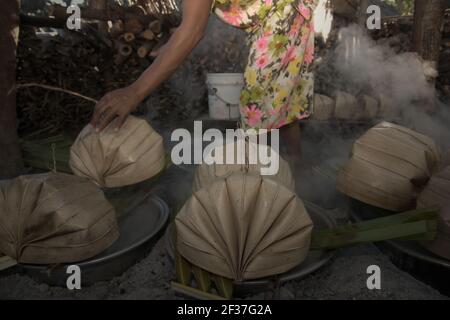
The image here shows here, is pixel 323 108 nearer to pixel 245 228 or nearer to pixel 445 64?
pixel 445 64

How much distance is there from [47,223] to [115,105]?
64cm

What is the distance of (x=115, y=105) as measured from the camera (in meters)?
1.81

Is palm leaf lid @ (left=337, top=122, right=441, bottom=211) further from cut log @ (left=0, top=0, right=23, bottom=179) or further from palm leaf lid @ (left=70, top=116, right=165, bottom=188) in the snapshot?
cut log @ (left=0, top=0, right=23, bottom=179)

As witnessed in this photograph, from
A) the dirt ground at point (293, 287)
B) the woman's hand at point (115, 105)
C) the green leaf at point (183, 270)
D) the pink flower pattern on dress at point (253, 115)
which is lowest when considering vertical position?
the dirt ground at point (293, 287)

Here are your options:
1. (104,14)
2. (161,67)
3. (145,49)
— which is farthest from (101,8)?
(161,67)

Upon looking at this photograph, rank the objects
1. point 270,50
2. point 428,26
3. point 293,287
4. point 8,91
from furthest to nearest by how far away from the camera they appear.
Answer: point 428,26
point 8,91
point 270,50
point 293,287

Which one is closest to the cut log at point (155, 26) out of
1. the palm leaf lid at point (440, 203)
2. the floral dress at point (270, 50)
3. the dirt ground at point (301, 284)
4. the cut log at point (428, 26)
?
the floral dress at point (270, 50)

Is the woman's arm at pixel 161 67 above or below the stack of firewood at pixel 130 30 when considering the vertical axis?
below

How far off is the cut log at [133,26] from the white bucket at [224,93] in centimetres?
101

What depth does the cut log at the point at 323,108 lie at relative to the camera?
13.3 ft

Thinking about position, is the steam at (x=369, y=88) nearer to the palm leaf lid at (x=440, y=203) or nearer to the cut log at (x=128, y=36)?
the palm leaf lid at (x=440, y=203)

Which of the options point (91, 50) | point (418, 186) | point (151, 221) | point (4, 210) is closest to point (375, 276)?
point (418, 186)

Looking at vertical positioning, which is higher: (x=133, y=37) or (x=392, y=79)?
(x=133, y=37)

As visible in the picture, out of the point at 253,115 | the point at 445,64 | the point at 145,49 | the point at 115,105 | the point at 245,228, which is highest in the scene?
the point at 145,49
